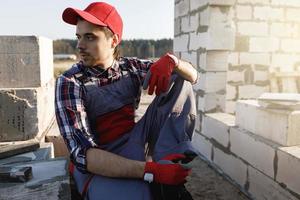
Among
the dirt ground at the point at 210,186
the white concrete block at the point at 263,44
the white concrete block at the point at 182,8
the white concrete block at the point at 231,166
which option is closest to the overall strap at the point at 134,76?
the dirt ground at the point at 210,186

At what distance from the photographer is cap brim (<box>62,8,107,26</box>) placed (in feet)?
6.67

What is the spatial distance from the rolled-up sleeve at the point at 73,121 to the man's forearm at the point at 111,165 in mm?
44

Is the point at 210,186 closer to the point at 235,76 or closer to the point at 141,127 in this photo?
the point at 235,76

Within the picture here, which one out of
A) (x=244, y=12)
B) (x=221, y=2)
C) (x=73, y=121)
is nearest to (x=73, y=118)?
(x=73, y=121)

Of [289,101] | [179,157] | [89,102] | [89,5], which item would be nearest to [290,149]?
[289,101]

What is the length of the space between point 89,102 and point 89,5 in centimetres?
68

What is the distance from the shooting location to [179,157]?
6.59ft

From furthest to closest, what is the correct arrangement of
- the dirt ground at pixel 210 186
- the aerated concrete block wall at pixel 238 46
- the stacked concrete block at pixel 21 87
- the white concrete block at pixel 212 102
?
the white concrete block at pixel 212 102 → the aerated concrete block wall at pixel 238 46 → the stacked concrete block at pixel 21 87 → the dirt ground at pixel 210 186

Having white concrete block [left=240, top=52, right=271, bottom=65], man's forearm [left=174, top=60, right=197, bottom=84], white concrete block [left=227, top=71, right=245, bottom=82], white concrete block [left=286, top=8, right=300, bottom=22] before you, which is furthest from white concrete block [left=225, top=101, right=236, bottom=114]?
man's forearm [left=174, top=60, right=197, bottom=84]

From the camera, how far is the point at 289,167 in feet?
8.98

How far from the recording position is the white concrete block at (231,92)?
4688mm

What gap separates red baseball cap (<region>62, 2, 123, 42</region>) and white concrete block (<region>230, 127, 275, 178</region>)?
5.95ft

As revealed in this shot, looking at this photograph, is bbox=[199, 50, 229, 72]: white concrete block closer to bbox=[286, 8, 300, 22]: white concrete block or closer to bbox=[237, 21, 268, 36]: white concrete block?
bbox=[237, 21, 268, 36]: white concrete block

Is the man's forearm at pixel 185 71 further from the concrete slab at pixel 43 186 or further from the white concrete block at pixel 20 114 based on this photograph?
the white concrete block at pixel 20 114
